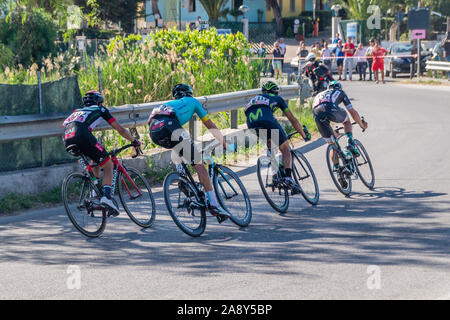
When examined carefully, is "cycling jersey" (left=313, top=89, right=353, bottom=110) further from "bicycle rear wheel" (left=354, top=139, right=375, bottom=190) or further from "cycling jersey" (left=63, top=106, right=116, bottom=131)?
"cycling jersey" (left=63, top=106, right=116, bottom=131)

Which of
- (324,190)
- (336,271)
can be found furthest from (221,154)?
(336,271)

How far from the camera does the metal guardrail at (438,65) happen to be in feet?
106

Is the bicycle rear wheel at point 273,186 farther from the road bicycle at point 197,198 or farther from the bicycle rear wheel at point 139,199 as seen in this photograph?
the bicycle rear wheel at point 139,199

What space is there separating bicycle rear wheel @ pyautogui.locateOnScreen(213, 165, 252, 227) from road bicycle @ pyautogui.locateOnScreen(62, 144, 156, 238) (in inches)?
35.1

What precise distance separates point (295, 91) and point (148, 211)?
1012cm

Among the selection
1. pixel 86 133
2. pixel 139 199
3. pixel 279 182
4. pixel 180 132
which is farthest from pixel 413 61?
pixel 86 133

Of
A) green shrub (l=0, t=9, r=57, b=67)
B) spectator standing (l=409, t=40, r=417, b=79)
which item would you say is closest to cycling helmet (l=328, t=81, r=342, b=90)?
green shrub (l=0, t=9, r=57, b=67)

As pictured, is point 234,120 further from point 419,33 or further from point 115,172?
point 419,33

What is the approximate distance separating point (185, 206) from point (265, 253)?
4.01 feet

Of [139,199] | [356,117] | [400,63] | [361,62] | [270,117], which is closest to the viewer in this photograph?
[139,199]

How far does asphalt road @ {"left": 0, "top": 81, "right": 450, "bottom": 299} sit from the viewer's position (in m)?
6.43

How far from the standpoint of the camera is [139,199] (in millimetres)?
9125
